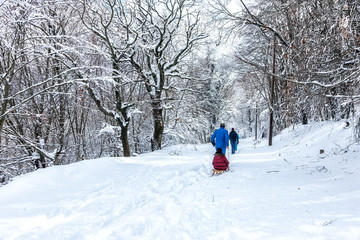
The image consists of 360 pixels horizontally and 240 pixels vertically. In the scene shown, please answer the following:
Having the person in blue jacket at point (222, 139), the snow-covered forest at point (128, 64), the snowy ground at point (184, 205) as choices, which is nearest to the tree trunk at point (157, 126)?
the snow-covered forest at point (128, 64)

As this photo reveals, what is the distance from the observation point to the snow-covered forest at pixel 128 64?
4.17m

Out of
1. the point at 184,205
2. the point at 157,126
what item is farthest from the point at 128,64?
the point at 184,205

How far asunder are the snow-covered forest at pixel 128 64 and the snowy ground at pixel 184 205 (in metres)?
1.71

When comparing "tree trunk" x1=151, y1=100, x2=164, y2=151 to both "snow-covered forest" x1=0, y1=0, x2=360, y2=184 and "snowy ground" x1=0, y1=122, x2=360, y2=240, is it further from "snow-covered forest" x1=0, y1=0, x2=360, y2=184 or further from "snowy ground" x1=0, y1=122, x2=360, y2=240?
"snowy ground" x1=0, y1=122, x2=360, y2=240

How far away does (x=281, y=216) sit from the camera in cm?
276

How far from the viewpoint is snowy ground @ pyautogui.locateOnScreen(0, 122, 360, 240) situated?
2.57 m

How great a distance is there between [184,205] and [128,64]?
32.8ft

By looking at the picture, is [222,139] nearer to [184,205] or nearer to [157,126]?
[184,205]

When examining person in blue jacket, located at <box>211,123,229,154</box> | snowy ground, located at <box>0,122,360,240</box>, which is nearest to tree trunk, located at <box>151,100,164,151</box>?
person in blue jacket, located at <box>211,123,229,154</box>

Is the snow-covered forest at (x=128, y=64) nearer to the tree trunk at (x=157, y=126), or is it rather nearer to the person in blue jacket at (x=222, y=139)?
the tree trunk at (x=157, y=126)

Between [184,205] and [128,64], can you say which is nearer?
[184,205]

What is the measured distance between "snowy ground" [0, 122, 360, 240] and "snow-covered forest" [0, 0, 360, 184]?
1.71 meters

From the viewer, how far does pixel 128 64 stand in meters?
11.6

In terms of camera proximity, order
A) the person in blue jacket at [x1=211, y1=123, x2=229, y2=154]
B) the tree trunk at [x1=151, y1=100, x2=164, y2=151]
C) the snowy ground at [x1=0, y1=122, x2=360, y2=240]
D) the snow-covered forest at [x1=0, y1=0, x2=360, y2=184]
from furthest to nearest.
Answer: the tree trunk at [x1=151, y1=100, x2=164, y2=151]
the person in blue jacket at [x1=211, y1=123, x2=229, y2=154]
the snow-covered forest at [x1=0, y1=0, x2=360, y2=184]
the snowy ground at [x1=0, y1=122, x2=360, y2=240]
